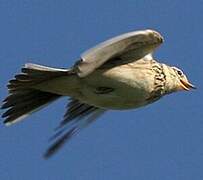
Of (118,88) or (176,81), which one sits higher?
(176,81)

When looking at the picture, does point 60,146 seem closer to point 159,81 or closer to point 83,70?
point 159,81

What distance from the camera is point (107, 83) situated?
12.5m

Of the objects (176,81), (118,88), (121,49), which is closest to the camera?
(121,49)

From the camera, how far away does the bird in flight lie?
12188 millimetres

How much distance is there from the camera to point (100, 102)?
12.7 metres

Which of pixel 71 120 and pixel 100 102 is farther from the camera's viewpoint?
pixel 71 120

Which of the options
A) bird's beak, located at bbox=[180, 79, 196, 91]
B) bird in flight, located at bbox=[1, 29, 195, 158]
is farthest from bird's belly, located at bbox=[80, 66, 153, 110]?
bird's beak, located at bbox=[180, 79, 196, 91]

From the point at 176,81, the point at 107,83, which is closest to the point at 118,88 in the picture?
the point at 107,83

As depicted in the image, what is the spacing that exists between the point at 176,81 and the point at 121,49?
83.1 inches

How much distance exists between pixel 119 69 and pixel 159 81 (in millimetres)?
691

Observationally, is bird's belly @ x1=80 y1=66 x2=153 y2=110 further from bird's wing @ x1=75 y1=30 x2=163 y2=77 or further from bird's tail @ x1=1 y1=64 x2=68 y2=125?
bird's tail @ x1=1 y1=64 x2=68 y2=125

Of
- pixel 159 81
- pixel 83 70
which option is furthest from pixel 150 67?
pixel 83 70

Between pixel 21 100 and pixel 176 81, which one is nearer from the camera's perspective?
pixel 21 100

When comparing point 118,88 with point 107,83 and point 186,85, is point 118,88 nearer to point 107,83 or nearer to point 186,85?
point 107,83
